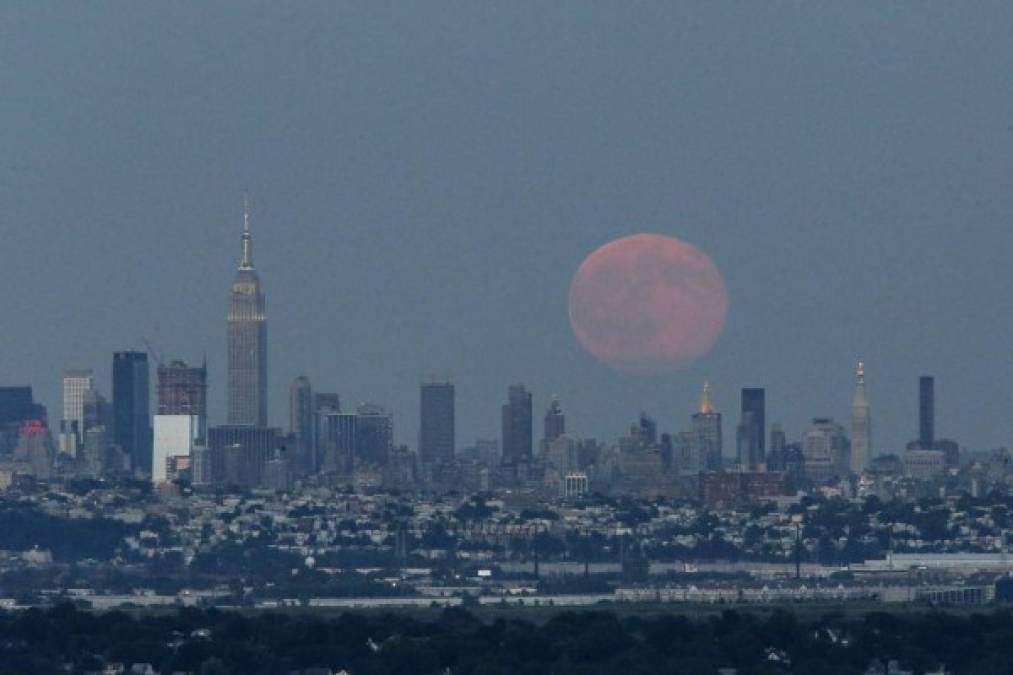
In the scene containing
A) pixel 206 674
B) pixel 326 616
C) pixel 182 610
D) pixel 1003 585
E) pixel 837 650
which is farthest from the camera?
pixel 1003 585

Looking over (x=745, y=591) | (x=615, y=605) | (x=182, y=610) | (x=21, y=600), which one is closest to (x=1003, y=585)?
(x=745, y=591)

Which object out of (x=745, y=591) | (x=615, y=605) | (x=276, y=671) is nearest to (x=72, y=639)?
(x=276, y=671)

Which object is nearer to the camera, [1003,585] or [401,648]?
[401,648]

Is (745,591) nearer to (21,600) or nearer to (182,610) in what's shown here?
(21,600)

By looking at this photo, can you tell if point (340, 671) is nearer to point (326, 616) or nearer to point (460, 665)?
point (460, 665)

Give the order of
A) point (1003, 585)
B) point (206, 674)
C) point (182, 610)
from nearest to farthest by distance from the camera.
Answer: point (206, 674) → point (182, 610) → point (1003, 585)

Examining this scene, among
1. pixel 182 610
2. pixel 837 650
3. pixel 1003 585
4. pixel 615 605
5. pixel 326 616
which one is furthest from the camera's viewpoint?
pixel 1003 585
